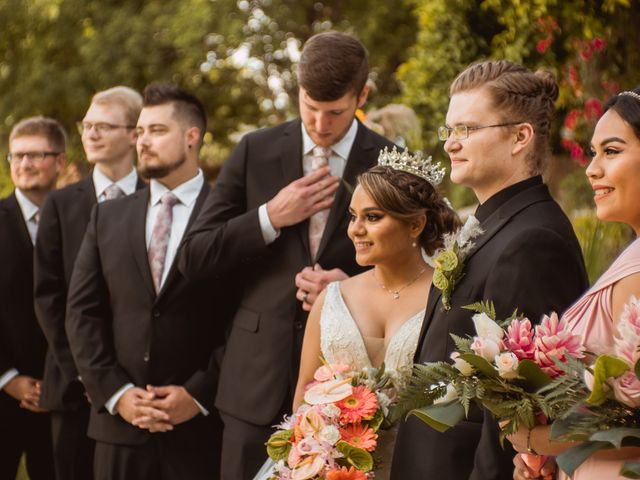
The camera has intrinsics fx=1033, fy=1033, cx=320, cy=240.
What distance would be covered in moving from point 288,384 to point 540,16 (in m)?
4.89

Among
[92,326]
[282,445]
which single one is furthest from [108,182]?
[282,445]

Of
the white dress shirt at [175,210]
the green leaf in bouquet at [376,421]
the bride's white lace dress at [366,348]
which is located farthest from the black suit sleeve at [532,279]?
the white dress shirt at [175,210]

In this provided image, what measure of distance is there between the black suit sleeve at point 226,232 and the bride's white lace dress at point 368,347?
52 cm

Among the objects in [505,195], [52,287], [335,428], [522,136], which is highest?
[522,136]

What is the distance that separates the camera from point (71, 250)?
20.5 ft

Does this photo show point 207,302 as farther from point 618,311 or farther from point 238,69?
point 238,69

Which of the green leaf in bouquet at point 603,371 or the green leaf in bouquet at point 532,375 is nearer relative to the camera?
the green leaf in bouquet at point 603,371

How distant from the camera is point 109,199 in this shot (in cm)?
597

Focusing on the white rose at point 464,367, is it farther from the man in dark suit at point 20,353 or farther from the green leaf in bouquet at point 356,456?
the man in dark suit at point 20,353

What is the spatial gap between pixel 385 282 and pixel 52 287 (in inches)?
97.3

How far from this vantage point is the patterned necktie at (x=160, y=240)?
5.61 m

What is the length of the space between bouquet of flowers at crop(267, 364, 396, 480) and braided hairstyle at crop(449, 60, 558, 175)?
117 centimetres

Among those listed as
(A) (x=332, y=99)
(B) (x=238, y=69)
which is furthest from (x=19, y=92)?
(A) (x=332, y=99)

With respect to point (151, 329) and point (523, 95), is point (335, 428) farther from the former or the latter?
point (151, 329)
